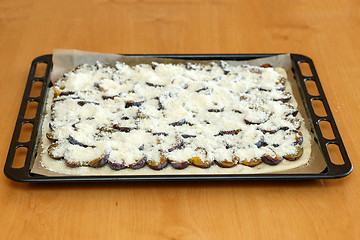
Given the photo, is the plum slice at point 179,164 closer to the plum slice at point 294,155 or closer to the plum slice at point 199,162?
the plum slice at point 199,162

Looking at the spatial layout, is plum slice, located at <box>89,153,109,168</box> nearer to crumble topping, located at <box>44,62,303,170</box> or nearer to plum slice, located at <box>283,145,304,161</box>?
crumble topping, located at <box>44,62,303,170</box>

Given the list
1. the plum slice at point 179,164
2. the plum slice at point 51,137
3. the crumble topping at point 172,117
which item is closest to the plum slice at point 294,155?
the crumble topping at point 172,117

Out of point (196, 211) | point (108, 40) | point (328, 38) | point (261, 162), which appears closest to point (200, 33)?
point (108, 40)

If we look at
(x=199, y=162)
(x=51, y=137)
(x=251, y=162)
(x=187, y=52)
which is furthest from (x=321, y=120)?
(x=51, y=137)

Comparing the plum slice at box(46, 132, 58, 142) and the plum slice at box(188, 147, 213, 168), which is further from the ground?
the plum slice at box(46, 132, 58, 142)

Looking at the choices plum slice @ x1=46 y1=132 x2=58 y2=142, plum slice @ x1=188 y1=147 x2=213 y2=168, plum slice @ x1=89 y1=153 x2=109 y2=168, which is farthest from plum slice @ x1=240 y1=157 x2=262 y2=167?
plum slice @ x1=46 y1=132 x2=58 y2=142

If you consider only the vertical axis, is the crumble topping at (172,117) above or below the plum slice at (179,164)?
above
